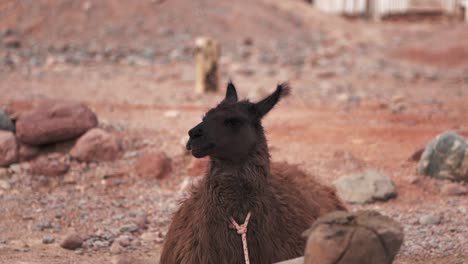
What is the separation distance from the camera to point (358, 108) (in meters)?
15.6

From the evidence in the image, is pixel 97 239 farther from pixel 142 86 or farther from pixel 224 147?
pixel 142 86

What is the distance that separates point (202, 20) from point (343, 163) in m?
14.5

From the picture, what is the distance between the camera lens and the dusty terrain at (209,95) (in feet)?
30.2

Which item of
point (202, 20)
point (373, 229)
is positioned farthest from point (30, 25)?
point (373, 229)

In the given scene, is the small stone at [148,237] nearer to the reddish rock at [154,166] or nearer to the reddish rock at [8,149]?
the reddish rock at [154,166]

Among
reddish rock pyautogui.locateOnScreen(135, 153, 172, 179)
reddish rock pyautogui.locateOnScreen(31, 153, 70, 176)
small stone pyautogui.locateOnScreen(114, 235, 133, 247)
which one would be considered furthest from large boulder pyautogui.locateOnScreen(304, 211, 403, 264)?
reddish rock pyautogui.locateOnScreen(31, 153, 70, 176)

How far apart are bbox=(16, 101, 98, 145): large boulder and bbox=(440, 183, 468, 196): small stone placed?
471 cm

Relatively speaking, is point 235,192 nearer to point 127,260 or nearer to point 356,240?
point 356,240

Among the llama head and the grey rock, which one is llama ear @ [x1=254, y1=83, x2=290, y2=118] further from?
the grey rock

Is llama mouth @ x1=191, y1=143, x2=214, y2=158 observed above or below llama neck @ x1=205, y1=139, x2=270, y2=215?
above

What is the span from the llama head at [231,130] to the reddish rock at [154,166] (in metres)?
4.61

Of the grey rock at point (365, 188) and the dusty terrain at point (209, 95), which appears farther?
the grey rock at point (365, 188)

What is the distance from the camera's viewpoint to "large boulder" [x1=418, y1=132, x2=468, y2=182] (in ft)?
32.4

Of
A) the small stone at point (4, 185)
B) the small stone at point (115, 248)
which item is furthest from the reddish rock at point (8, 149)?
the small stone at point (115, 248)
